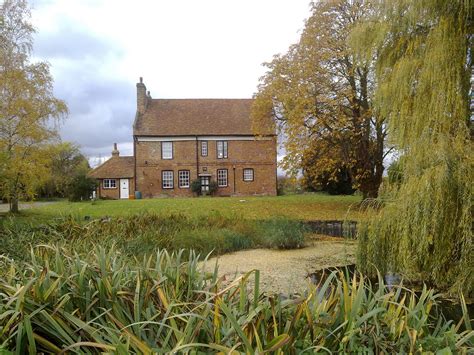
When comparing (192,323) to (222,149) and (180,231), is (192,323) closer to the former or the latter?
(180,231)

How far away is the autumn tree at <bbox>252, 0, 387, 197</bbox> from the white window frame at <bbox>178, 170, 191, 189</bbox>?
16558mm

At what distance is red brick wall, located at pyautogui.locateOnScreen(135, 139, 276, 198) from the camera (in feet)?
111

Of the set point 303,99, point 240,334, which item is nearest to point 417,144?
point 240,334

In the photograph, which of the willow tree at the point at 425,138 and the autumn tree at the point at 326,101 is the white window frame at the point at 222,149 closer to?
the autumn tree at the point at 326,101

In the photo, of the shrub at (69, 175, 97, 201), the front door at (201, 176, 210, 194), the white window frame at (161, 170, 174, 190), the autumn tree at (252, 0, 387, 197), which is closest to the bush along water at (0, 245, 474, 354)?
the autumn tree at (252, 0, 387, 197)

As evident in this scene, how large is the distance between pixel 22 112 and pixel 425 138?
1749 centimetres

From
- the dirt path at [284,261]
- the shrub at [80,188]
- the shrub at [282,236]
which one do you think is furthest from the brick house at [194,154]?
the dirt path at [284,261]

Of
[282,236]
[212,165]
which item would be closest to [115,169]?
[212,165]

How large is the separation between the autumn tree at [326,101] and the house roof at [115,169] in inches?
796

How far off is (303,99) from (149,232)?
1074cm

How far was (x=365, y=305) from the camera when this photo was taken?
8.39ft

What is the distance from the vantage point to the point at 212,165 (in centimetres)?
3478

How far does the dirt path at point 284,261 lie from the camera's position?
25.1 ft

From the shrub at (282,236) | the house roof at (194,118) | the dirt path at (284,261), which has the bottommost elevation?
the dirt path at (284,261)
